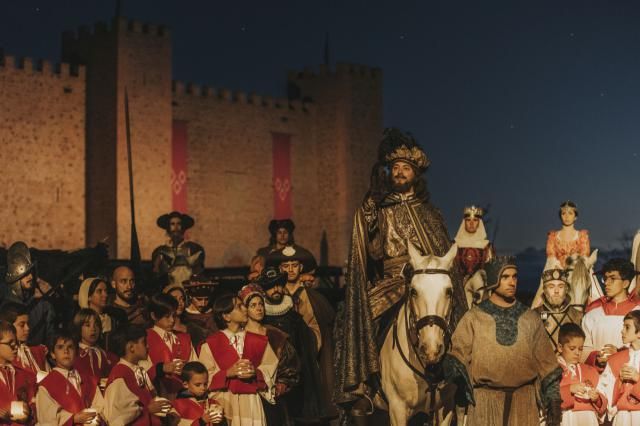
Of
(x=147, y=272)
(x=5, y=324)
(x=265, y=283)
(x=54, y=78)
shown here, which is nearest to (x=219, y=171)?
(x=54, y=78)

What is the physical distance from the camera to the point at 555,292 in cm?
789

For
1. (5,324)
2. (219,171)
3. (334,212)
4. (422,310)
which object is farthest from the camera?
(334,212)

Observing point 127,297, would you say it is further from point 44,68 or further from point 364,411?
point 44,68

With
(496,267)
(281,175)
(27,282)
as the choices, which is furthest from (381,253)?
(281,175)

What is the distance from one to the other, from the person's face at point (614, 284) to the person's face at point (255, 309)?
254 centimetres

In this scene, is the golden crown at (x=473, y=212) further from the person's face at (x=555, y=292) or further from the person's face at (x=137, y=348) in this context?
the person's face at (x=137, y=348)

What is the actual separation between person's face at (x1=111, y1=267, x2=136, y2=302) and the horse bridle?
10.1ft

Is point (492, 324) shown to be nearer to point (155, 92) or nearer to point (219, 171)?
point (155, 92)

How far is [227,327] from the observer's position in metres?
7.10

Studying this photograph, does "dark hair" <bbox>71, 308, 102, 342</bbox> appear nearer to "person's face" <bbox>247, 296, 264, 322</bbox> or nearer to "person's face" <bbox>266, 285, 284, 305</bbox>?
"person's face" <bbox>247, 296, 264, 322</bbox>

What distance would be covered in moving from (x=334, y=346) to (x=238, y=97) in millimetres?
23419

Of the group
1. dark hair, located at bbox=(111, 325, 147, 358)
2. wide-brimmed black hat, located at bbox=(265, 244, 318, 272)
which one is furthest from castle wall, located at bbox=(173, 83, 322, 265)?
dark hair, located at bbox=(111, 325, 147, 358)

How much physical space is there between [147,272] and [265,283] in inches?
120

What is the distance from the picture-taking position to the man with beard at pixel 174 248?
34.6ft
